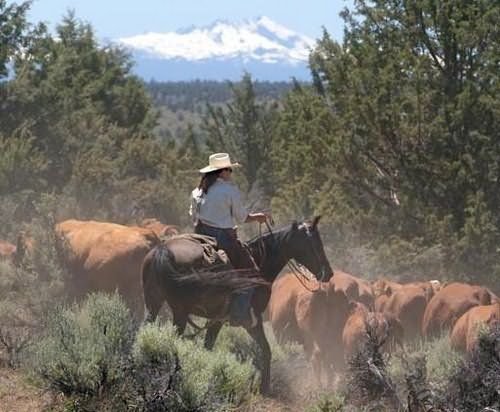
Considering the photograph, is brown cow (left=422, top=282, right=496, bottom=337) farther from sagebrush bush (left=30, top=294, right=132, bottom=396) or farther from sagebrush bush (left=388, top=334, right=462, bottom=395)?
sagebrush bush (left=30, top=294, right=132, bottom=396)

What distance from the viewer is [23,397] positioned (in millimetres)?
8008

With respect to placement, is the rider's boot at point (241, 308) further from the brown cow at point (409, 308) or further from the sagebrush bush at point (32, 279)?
the brown cow at point (409, 308)

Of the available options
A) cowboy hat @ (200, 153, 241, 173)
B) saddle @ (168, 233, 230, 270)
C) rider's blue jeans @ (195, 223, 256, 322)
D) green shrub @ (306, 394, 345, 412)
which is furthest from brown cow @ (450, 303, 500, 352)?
green shrub @ (306, 394, 345, 412)

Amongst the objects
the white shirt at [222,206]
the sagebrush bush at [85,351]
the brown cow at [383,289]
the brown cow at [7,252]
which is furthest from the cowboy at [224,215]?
the brown cow at [7,252]

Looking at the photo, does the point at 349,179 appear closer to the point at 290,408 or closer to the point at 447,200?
the point at 447,200

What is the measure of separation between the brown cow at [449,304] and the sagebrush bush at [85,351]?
607 centimetres

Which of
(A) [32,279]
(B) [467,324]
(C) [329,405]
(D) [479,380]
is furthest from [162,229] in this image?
(D) [479,380]

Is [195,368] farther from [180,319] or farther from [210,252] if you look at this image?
[180,319]

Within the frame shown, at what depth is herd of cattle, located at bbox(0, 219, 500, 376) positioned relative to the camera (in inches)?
492

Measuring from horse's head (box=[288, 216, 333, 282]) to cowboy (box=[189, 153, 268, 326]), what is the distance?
2.53 ft

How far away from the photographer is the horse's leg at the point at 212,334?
10.4m

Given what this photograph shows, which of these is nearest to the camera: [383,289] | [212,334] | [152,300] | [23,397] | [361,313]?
[23,397]

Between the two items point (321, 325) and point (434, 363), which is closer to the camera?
point (434, 363)

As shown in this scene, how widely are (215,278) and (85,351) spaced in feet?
6.98
